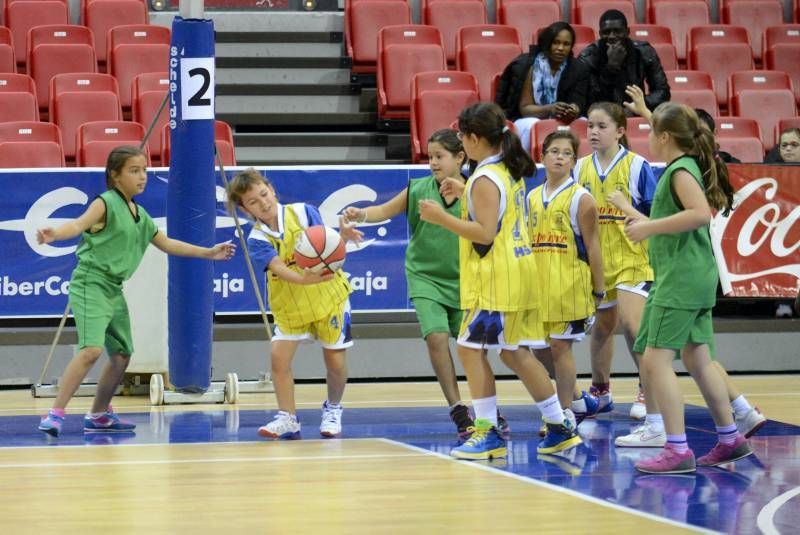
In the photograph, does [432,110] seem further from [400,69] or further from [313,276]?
[313,276]

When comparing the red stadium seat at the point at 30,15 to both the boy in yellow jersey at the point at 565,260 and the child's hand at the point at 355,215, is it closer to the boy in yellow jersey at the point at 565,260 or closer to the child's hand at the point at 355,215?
the child's hand at the point at 355,215

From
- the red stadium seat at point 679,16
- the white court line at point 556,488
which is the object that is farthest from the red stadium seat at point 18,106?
the red stadium seat at point 679,16

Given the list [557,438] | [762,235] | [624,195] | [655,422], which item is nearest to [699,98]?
[762,235]

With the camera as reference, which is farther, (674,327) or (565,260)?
(565,260)

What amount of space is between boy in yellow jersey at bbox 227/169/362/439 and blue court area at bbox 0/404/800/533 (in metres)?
0.19

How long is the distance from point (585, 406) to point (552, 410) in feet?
4.24

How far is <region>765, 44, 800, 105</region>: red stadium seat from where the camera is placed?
1391cm

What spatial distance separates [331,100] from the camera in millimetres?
13305

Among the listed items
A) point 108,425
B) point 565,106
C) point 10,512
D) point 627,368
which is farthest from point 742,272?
point 10,512

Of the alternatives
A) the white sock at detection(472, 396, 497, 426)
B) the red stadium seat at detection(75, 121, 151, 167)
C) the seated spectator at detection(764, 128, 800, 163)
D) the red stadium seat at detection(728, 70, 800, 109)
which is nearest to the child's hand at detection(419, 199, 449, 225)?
the white sock at detection(472, 396, 497, 426)

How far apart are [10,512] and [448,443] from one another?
262 centimetres

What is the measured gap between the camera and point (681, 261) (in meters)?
6.22

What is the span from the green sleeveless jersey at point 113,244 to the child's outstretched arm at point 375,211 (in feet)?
4.18

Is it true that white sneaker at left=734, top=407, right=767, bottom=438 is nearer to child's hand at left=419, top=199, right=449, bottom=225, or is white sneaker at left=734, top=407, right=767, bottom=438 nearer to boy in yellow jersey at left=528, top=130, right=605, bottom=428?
boy in yellow jersey at left=528, top=130, right=605, bottom=428
